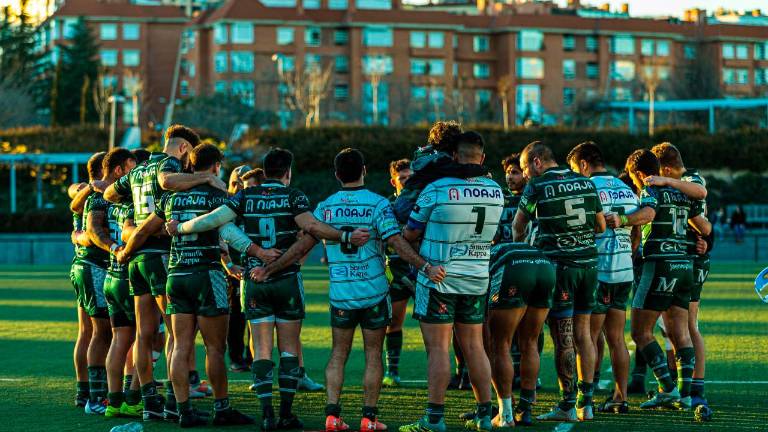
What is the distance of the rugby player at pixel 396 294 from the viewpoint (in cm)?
1192

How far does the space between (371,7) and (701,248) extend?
8625 centimetres

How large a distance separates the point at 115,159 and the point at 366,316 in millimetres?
2880

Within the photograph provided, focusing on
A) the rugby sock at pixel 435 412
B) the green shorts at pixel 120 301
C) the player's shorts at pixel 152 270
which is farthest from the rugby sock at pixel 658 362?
the green shorts at pixel 120 301

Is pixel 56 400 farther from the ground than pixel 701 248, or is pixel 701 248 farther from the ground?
pixel 701 248

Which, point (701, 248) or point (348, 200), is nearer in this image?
point (348, 200)

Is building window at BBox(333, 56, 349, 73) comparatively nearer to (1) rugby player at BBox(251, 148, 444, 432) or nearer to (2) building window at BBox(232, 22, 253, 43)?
(2) building window at BBox(232, 22, 253, 43)

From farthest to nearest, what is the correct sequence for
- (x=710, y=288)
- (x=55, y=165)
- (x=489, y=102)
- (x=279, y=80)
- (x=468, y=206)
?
(x=489, y=102) → (x=279, y=80) → (x=55, y=165) → (x=710, y=288) → (x=468, y=206)

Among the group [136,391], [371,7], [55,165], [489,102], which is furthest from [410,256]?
[371,7]

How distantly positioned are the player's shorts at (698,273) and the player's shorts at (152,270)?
4.64 meters

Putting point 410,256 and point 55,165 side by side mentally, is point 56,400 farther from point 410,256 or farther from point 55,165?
point 55,165

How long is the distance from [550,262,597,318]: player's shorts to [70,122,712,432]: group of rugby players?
0.04ft

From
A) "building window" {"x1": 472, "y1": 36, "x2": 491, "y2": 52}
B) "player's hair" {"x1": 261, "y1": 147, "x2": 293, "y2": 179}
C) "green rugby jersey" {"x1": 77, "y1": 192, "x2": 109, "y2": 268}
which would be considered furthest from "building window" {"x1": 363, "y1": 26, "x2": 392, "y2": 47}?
"player's hair" {"x1": 261, "y1": 147, "x2": 293, "y2": 179}

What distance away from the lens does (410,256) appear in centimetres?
916

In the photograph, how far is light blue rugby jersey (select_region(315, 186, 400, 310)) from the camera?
9.30 metres
